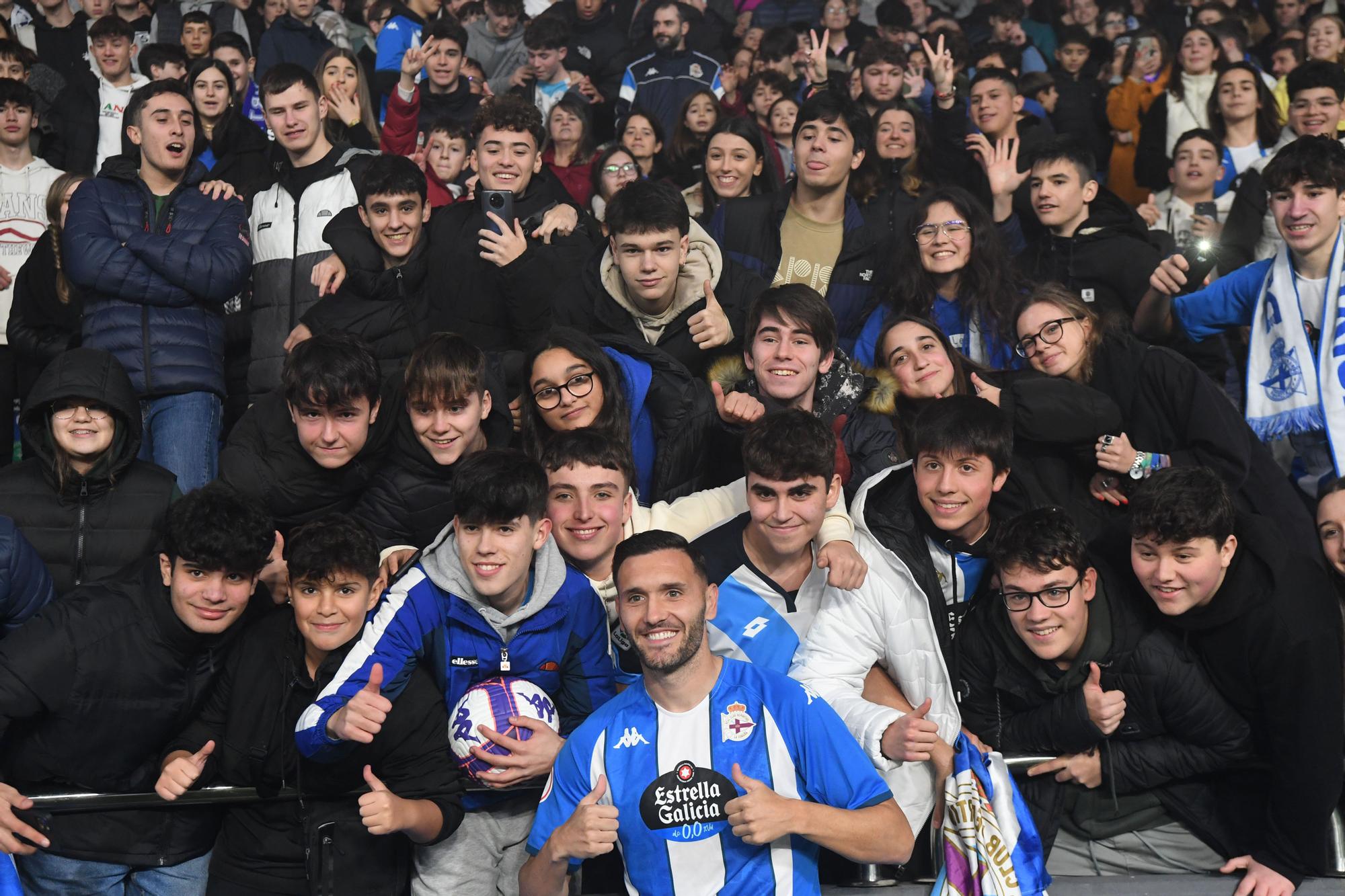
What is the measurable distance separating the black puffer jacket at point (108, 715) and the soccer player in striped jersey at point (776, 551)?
1.87 m

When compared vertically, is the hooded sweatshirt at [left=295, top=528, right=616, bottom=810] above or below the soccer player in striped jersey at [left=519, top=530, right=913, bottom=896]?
above

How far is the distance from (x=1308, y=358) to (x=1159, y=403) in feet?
3.50

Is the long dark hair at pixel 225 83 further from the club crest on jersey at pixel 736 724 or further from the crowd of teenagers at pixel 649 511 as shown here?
the club crest on jersey at pixel 736 724

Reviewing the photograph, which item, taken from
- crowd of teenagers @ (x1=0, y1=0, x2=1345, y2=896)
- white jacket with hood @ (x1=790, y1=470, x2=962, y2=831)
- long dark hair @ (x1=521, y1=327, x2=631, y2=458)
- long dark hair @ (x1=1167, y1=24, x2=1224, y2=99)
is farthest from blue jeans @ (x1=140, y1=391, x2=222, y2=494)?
long dark hair @ (x1=1167, y1=24, x2=1224, y2=99)

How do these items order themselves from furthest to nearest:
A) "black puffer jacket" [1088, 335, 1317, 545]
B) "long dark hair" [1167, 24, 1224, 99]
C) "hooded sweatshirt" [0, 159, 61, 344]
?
"long dark hair" [1167, 24, 1224, 99]
"hooded sweatshirt" [0, 159, 61, 344]
"black puffer jacket" [1088, 335, 1317, 545]

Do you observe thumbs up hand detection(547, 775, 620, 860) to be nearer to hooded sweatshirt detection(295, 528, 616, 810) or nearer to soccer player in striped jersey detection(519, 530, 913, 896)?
soccer player in striped jersey detection(519, 530, 913, 896)

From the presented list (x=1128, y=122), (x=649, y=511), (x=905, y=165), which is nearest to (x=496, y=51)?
(x=905, y=165)

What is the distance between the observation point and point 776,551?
5168 millimetres

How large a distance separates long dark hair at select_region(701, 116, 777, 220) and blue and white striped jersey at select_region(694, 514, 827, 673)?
11.4ft

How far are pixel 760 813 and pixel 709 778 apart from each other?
0.30 metres

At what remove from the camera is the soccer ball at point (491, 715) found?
4574 mm

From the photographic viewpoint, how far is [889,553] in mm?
5094

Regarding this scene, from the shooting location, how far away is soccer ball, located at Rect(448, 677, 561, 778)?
4.57 metres

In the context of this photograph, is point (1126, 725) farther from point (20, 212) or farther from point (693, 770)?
point (20, 212)
